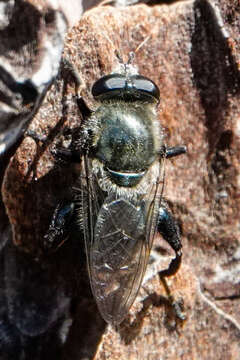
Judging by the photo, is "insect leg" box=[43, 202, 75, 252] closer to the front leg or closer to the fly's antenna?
the front leg

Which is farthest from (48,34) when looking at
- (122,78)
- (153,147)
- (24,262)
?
(24,262)

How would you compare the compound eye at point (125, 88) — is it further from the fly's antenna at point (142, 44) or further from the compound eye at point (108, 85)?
the fly's antenna at point (142, 44)

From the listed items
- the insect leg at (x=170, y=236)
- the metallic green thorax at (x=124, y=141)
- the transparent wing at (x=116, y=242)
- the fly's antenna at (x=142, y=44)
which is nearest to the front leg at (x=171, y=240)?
the insect leg at (x=170, y=236)

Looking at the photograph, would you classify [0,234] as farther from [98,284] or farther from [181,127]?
[181,127]

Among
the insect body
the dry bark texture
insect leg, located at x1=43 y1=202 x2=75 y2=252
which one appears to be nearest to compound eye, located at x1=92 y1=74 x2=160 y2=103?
the insect body

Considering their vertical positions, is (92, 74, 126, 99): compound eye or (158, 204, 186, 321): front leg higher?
(92, 74, 126, 99): compound eye

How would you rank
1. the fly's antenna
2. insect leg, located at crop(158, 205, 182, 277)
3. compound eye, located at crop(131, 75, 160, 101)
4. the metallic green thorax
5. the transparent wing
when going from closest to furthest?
the transparent wing
the metallic green thorax
compound eye, located at crop(131, 75, 160, 101)
insect leg, located at crop(158, 205, 182, 277)
the fly's antenna
